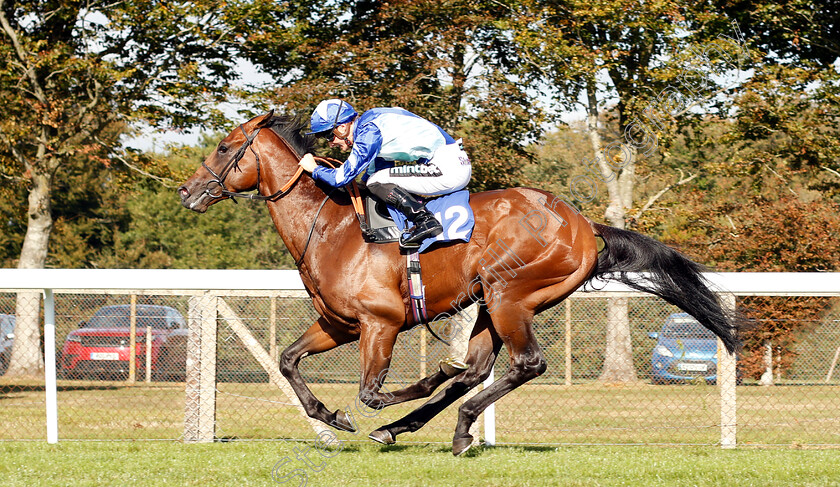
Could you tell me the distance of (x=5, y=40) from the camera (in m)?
14.4

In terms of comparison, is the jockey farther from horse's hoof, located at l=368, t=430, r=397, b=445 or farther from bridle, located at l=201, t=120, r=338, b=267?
horse's hoof, located at l=368, t=430, r=397, b=445

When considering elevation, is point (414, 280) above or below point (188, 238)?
above

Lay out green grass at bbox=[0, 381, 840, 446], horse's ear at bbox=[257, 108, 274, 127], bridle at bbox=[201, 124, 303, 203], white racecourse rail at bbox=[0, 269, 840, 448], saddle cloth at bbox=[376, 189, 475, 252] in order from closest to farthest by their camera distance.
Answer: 1. saddle cloth at bbox=[376, 189, 475, 252]
2. bridle at bbox=[201, 124, 303, 203]
3. horse's ear at bbox=[257, 108, 274, 127]
4. white racecourse rail at bbox=[0, 269, 840, 448]
5. green grass at bbox=[0, 381, 840, 446]

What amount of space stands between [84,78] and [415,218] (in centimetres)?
1164

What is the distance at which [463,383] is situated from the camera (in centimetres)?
509

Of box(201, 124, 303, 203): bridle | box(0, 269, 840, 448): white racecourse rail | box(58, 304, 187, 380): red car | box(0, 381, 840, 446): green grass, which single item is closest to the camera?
box(201, 124, 303, 203): bridle

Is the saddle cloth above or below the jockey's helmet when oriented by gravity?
below

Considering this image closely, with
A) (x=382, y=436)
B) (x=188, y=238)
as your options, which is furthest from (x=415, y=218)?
(x=188, y=238)

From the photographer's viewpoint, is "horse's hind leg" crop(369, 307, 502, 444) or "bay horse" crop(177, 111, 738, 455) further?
"horse's hind leg" crop(369, 307, 502, 444)

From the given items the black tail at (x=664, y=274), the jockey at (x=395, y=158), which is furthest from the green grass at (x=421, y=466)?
the jockey at (x=395, y=158)

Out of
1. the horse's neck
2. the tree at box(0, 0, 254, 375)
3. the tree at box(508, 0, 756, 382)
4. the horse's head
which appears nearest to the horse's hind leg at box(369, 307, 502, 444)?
the horse's neck

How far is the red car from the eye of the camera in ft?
31.5

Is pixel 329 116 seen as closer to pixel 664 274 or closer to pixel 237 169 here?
pixel 237 169

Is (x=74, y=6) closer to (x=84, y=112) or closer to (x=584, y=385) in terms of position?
(x=84, y=112)
